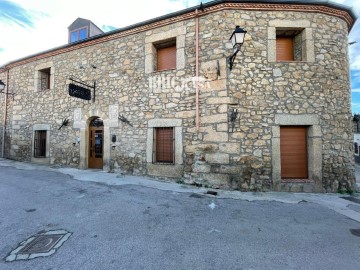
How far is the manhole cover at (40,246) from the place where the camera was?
2254 millimetres

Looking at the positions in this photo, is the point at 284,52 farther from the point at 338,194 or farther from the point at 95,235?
the point at 95,235

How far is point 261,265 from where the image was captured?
85.7 inches

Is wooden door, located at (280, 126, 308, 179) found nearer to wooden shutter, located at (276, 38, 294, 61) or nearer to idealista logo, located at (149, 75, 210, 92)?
wooden shutter, located at (276, 38, 294, 61)

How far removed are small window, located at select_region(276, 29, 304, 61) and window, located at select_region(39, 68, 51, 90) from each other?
1015cm

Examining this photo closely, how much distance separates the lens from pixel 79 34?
32.8 ft

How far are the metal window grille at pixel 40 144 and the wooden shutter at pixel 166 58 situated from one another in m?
6.71

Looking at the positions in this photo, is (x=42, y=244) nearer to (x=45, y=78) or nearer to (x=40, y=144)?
(x=40, y=144)

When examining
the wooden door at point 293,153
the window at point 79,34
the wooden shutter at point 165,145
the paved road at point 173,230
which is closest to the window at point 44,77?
the window at point 79,34

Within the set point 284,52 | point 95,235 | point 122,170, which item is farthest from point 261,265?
point 284,52

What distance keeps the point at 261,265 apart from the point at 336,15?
7633 millimetres

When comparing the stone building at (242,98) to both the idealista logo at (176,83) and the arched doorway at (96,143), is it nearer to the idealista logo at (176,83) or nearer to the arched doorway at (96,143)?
the idealista logo at (176,83)

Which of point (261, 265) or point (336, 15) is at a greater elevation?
point (336, 15)

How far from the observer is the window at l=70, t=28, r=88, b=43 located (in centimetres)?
991

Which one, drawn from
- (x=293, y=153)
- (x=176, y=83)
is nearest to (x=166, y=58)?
(x=176, y=83)
